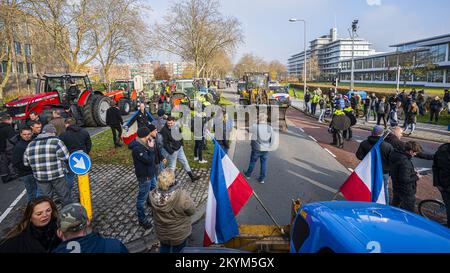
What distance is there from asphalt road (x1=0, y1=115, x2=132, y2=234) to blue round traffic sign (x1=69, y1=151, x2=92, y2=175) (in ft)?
6.67

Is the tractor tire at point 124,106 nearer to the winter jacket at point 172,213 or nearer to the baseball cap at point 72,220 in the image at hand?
the winter jacket at point 172,213

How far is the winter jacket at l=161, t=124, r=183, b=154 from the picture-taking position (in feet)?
23.6

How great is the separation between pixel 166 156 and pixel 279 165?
3.79m

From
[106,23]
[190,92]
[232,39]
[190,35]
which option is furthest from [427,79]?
[106,23]

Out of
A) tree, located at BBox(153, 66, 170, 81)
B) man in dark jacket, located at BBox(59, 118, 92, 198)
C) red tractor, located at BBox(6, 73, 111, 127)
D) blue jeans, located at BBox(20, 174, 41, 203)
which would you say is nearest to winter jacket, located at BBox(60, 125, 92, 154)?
man in dark jacket, located at BBox(59, 118, 92, 198)

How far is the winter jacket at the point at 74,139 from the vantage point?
20.9ft

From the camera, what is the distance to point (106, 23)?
31.3m

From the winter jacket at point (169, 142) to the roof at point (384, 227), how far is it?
14.6 feet

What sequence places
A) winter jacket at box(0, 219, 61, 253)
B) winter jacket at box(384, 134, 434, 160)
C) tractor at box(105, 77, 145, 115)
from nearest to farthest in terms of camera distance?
winter jacket at box(0, 219, 61, 253)
winter jacket at box(384, 134, 434, 160)
tractor at box(105, 77, 145, 115)

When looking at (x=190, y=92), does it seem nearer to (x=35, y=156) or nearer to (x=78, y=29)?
(x=78, y=29)

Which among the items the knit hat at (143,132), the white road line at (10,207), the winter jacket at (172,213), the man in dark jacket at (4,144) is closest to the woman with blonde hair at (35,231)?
the winter jacket at (172,213)

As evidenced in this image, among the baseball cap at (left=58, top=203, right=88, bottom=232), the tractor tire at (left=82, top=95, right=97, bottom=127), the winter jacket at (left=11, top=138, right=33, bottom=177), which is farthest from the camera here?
the tractor tire at (left=82, top=95, right=97, bottom=127)

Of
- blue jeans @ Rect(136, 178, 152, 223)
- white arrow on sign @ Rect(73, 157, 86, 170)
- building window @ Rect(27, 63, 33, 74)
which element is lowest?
blue jeans @ Rect(136, 178, 152, 223)

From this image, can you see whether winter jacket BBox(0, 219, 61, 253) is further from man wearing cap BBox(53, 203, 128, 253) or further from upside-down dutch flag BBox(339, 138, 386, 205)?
upside-down dutch flag BBox(339, 138, 386, 205)
